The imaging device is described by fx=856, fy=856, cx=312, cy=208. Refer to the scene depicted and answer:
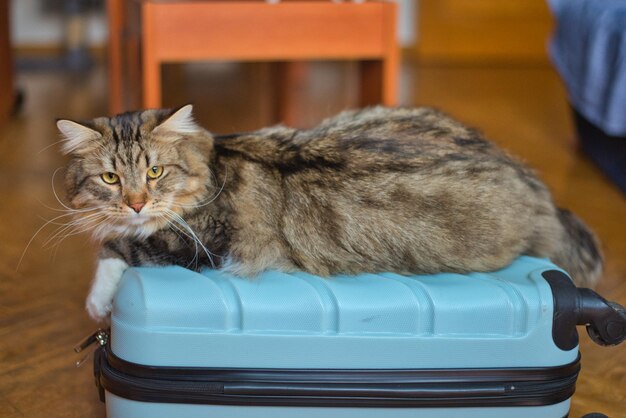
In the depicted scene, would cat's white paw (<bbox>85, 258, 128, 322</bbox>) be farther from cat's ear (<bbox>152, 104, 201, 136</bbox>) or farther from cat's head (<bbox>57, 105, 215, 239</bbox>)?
cat's ear (<bbox>152, 104, 201, 136</bbox>)

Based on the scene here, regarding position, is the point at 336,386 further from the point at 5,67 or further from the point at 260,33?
the point at 5,67

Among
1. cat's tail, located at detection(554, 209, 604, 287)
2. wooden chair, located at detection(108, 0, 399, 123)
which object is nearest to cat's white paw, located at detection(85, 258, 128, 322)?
cat's tail, located at detection(554, 209, 604, 287)

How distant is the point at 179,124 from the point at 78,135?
17 cm

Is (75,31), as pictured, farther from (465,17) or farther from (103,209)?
(103,209)

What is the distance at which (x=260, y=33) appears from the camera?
257cm

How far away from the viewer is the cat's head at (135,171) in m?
1.41

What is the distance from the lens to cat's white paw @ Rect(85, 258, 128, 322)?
4.78 ft

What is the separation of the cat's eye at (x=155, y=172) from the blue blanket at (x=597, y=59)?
5.52ft

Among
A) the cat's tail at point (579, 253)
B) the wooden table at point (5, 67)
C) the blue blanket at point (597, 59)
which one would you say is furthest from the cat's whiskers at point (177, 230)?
the wooden table at point (5, 67)

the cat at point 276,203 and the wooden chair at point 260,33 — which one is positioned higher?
the wooden chair at point 260,33

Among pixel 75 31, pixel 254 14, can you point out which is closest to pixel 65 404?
pixel 254 14

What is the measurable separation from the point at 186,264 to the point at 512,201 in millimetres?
583

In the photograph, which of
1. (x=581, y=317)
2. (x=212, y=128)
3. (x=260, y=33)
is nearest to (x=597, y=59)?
(x=260, y=33)

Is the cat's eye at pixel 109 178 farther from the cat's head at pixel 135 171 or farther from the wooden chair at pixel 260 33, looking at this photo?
the wooden chair at pixel 260 33
